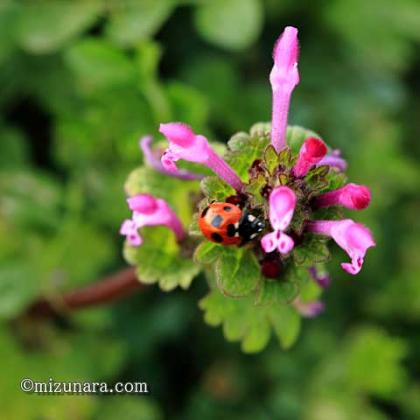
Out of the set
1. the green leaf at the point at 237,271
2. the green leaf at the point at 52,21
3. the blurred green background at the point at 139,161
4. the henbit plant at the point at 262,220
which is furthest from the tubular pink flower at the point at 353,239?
the green leaf at the point at 52,21

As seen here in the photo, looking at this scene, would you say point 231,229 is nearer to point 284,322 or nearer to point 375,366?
point 284,322

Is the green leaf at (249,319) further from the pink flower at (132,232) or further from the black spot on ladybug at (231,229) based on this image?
the black spot on ladybug at (231,229)

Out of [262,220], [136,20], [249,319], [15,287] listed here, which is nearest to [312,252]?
[262,220]

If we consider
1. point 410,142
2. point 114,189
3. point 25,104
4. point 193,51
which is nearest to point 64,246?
point 114,189

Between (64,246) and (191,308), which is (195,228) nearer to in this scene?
(64,246)

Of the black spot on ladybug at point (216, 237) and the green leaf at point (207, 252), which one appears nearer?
the black spot on ladybug at point (216, 237)
